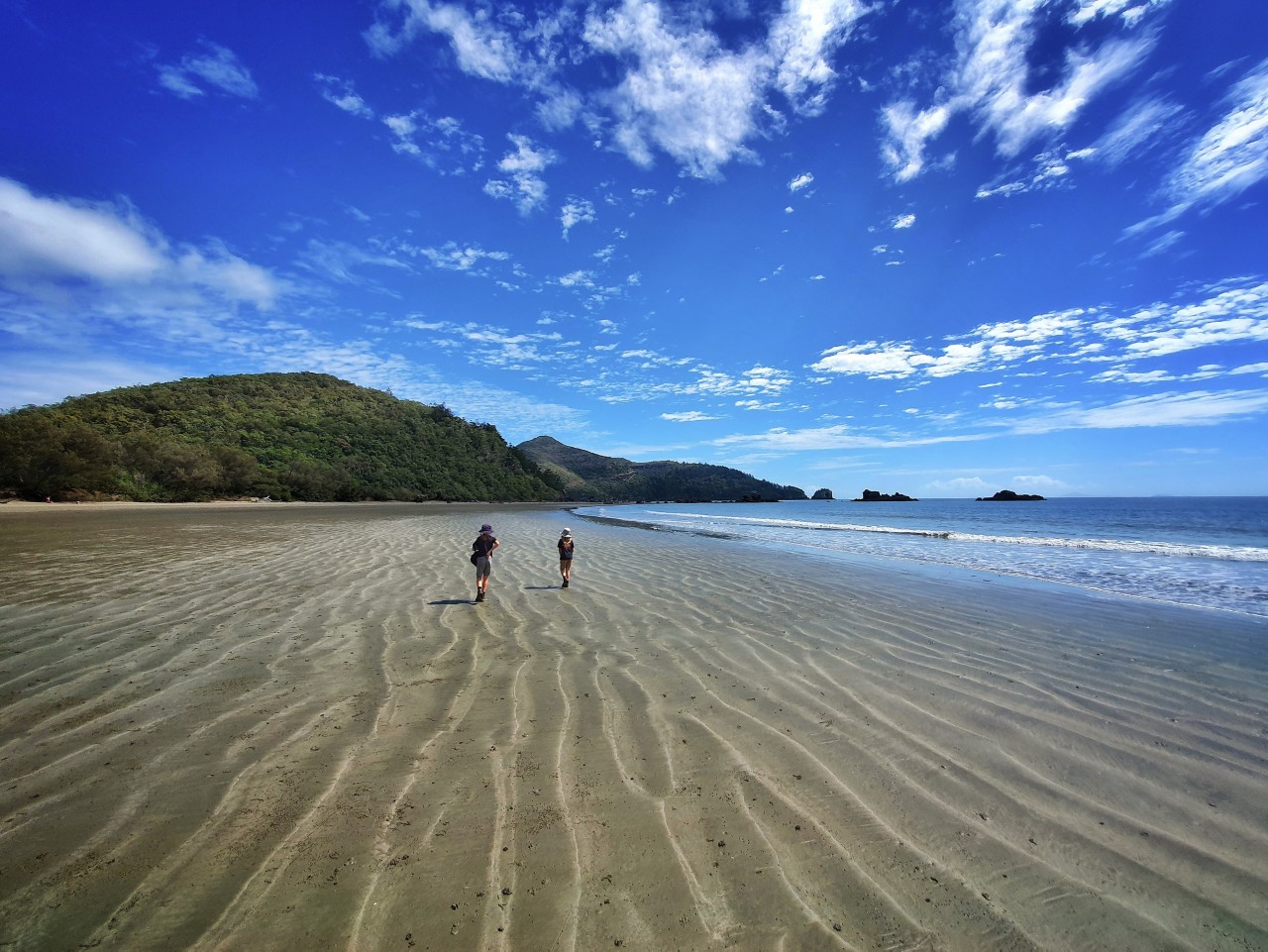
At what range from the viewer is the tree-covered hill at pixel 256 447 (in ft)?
118

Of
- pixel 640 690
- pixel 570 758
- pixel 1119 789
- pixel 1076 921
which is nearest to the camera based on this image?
pixel 1076 921

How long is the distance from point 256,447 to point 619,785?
7366 cm

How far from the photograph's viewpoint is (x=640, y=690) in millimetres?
5066

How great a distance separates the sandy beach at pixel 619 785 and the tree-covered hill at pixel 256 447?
41.4m

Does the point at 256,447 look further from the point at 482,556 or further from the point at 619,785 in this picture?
the point at 619,785

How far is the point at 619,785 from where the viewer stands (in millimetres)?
3367

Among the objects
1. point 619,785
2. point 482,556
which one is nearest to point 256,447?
point 482,556

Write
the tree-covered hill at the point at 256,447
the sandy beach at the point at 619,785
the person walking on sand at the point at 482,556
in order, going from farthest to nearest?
the tree-covered hill at the point at 256,447 → the person walking on sand at the point at 482,556 → the sandy beach at the point at 619,785

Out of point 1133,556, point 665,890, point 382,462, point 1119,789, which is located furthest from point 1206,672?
point 382,462

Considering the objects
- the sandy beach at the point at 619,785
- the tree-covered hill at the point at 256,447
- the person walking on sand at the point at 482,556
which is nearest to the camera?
→ the sandy beach at the point at 619,785

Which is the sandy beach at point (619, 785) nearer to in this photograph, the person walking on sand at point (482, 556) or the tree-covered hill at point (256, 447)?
the person walking on sand at point (482, 556)

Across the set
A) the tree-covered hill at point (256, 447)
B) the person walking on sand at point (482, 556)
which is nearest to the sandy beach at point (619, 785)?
the person walking on sand at point (482, 556)

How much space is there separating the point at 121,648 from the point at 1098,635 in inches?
477

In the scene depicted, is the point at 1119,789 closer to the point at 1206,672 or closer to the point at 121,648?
the point at 1206,672
